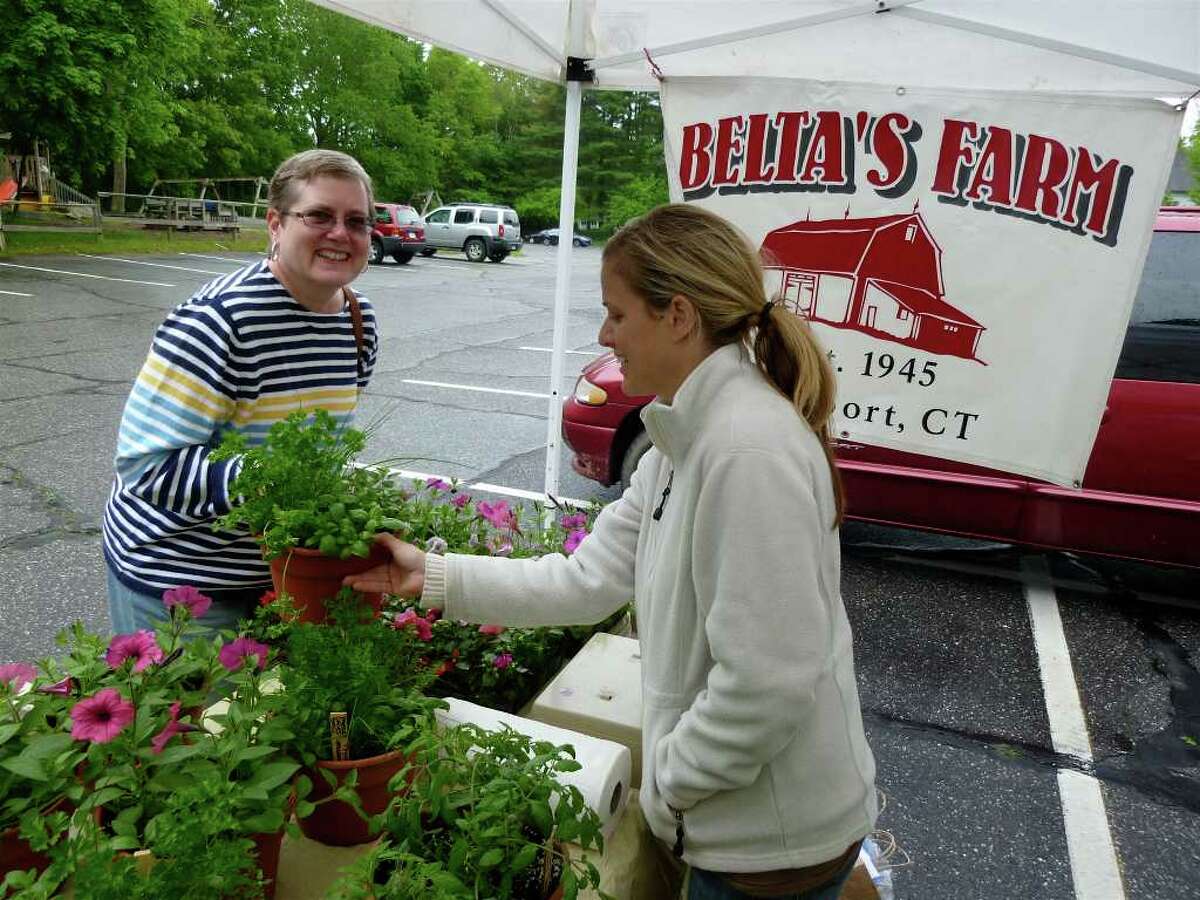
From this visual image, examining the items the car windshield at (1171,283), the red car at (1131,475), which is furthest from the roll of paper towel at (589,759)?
the car windshield at (1171,283)

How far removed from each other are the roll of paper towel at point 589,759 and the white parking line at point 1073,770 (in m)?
1.91

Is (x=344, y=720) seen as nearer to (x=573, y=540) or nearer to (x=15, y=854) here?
(x=15, y=854)

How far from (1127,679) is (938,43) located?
9.45 ft

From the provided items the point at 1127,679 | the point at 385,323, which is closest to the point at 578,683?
the point at 1127,679

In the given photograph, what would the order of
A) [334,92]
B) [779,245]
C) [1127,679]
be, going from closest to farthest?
[779,245] → [1127,679] → [334,92]

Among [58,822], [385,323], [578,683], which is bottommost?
[385,323]

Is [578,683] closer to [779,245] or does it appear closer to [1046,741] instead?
[779,245]

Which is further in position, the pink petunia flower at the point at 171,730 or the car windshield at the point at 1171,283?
the car windshield at the point at 1171,283

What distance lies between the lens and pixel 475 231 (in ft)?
94.1

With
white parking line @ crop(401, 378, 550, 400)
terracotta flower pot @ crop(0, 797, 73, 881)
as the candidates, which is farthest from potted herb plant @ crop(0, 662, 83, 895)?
white parking line @ crop(401, 378, 550, 400)

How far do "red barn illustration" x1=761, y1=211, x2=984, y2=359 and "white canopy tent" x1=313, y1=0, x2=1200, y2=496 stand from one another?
0.49 metres

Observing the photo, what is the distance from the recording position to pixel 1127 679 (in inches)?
154

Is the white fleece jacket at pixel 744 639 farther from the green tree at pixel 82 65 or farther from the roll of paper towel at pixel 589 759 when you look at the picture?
→ the green tree at pixel 82 65

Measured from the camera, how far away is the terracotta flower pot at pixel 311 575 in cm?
145
